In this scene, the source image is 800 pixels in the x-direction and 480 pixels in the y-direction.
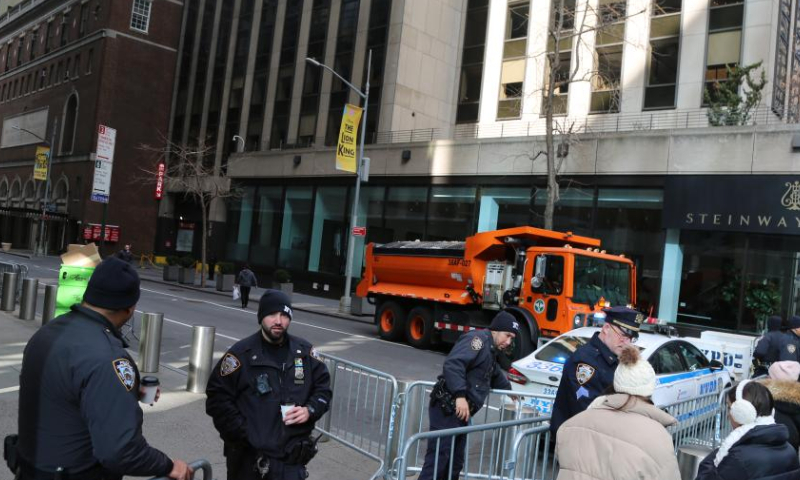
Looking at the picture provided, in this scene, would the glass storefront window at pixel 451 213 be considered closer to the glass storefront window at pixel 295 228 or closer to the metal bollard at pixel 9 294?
the glass storefront window at pixel 295 228

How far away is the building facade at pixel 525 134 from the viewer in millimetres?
21484

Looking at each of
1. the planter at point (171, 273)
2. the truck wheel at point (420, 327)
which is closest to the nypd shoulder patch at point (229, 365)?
the truck wheel at point (420, 327)

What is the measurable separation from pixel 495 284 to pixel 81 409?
1406cm

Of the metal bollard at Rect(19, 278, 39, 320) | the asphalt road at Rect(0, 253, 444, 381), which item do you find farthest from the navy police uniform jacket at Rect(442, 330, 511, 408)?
the metal bollard at Rect(19, 278, 39, 320)

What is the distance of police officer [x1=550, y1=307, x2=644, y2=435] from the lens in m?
4.64

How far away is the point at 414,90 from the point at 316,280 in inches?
412

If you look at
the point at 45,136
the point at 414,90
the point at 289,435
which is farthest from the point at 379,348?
the point at 45,136

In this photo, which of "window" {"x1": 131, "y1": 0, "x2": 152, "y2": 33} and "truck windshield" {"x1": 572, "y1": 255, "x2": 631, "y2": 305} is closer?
"truck windshield" {"x1": 572, "y1": 255, "x2": 631, "y2": 305}

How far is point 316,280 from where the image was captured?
111ft

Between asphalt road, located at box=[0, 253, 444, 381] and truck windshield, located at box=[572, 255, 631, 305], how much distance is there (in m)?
3.59

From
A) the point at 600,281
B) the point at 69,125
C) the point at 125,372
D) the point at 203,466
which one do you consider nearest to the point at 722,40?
the point at 600,281

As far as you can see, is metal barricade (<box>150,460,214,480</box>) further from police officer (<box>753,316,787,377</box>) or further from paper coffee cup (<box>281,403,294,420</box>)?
police officer (<box>753,316,787,377</box>)

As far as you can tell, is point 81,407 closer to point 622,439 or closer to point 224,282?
point 622,439

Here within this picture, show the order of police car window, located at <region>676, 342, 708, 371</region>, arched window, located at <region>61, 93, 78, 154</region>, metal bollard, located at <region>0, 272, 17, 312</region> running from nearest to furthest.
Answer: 1. police car window, located at <region>676, 342, 708, 371</region>
2. metal bollard, located at <region>0, 272, 17, 312</region>
3. arched window, located at <region>61, 93, 78, 154</region>
